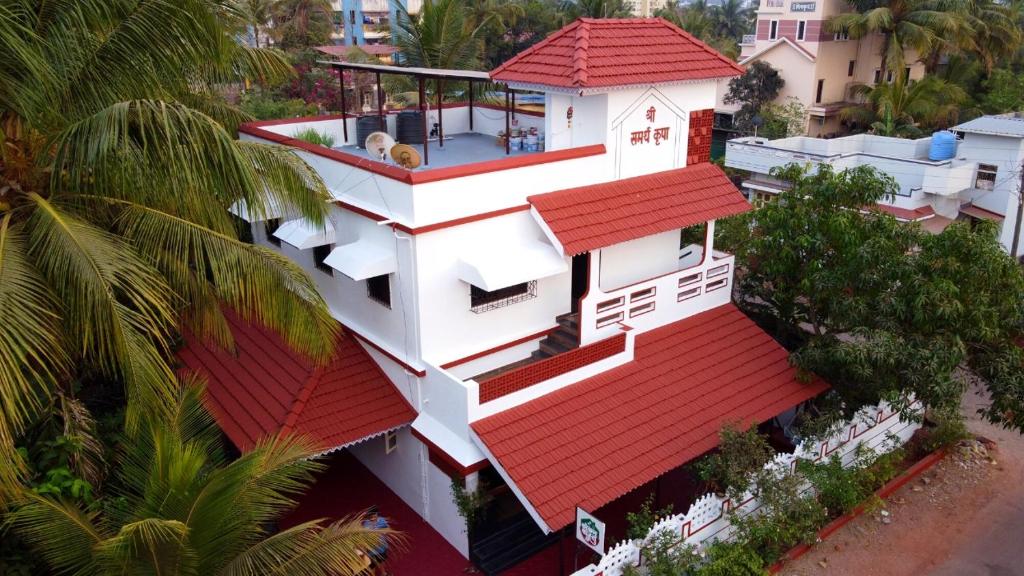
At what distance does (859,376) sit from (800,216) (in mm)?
3000

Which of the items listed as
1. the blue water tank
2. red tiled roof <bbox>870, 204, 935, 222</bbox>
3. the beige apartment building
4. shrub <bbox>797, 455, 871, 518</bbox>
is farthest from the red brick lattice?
the beige apartment building

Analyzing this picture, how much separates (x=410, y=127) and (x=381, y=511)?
7.76 m

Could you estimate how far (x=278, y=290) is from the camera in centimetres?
825

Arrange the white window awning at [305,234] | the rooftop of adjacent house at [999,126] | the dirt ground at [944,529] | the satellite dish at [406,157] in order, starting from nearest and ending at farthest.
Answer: the dirt ground at [944,529] < the white window awning at [305,234] < the satellite dish at [406,157] < the rooftop of adjacent house at [999,126]

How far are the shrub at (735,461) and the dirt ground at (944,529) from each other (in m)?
1.70

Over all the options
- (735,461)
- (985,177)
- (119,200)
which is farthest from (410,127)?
(985,177)

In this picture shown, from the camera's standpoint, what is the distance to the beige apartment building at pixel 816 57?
39.6 meters

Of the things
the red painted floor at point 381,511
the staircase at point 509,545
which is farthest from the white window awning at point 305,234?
the staircase at point 509,545

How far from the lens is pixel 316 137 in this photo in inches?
613

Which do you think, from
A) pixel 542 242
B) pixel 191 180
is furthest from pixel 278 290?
pixel 542 242

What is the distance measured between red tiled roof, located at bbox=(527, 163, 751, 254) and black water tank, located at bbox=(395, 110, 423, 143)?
5050 millimetres

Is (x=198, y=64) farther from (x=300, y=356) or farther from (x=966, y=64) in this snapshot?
(x=966, y=64)

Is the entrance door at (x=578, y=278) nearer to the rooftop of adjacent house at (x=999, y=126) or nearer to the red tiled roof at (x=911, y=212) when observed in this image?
the red tiled roof at (x=911, y=212)

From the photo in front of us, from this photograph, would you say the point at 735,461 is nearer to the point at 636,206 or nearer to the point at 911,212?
the point at 636,206
